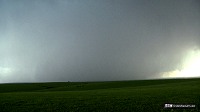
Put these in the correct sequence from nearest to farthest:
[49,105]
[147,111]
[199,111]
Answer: [199,111], [147,111], [49,105]

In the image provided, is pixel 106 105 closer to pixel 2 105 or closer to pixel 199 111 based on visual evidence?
pixel 199 111

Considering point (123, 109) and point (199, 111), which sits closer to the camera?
point (199, 111)

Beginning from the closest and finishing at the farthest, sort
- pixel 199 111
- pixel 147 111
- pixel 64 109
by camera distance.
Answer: pixel 199 111 → pixel 147 111 → pixel 64 109

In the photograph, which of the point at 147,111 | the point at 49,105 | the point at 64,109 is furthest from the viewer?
the point at 49,105

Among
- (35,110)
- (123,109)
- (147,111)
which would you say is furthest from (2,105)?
(147,111)

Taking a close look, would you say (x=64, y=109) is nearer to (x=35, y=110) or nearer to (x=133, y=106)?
(x=35, y=110)

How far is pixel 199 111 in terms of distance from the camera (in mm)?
29422

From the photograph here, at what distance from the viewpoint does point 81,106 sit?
3634 cm

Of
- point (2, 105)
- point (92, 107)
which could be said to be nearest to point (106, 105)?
point (92, 107)

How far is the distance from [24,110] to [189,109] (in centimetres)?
2098

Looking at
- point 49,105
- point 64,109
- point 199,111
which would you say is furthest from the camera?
point 49,105

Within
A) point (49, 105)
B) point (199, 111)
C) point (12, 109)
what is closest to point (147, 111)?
point (199, 111)

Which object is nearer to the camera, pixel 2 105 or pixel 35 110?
pixel 35 110

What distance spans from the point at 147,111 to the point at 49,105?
46.6 feet
